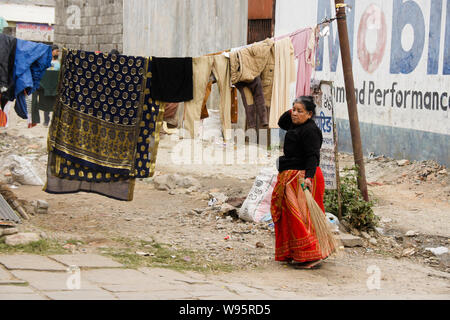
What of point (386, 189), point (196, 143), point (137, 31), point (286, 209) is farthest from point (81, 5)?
point (286, 209)

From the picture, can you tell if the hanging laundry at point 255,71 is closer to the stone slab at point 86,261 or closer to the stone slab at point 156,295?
the stone slab at point 86,261

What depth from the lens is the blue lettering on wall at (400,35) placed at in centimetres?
1083

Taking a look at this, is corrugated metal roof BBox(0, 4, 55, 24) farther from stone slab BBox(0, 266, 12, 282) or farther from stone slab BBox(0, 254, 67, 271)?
stone slab BBox(0, 266, 12, 282)

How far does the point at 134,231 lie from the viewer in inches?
285

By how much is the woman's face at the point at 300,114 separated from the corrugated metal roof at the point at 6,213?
2.99 m

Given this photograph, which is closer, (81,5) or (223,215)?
(223,215)

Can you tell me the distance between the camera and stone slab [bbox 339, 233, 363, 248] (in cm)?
684

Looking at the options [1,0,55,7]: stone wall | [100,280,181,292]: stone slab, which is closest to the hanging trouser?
[100,280,181,292]: stone slab

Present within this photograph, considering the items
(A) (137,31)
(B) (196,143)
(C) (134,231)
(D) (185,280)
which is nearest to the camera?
(D) (185,280)

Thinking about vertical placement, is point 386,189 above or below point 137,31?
below

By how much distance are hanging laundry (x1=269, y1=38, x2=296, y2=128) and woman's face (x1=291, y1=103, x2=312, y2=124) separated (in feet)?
4.98

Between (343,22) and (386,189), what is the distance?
366cm

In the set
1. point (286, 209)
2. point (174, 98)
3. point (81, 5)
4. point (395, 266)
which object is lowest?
point (395, 266)

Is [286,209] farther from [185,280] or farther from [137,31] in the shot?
[137,31]
